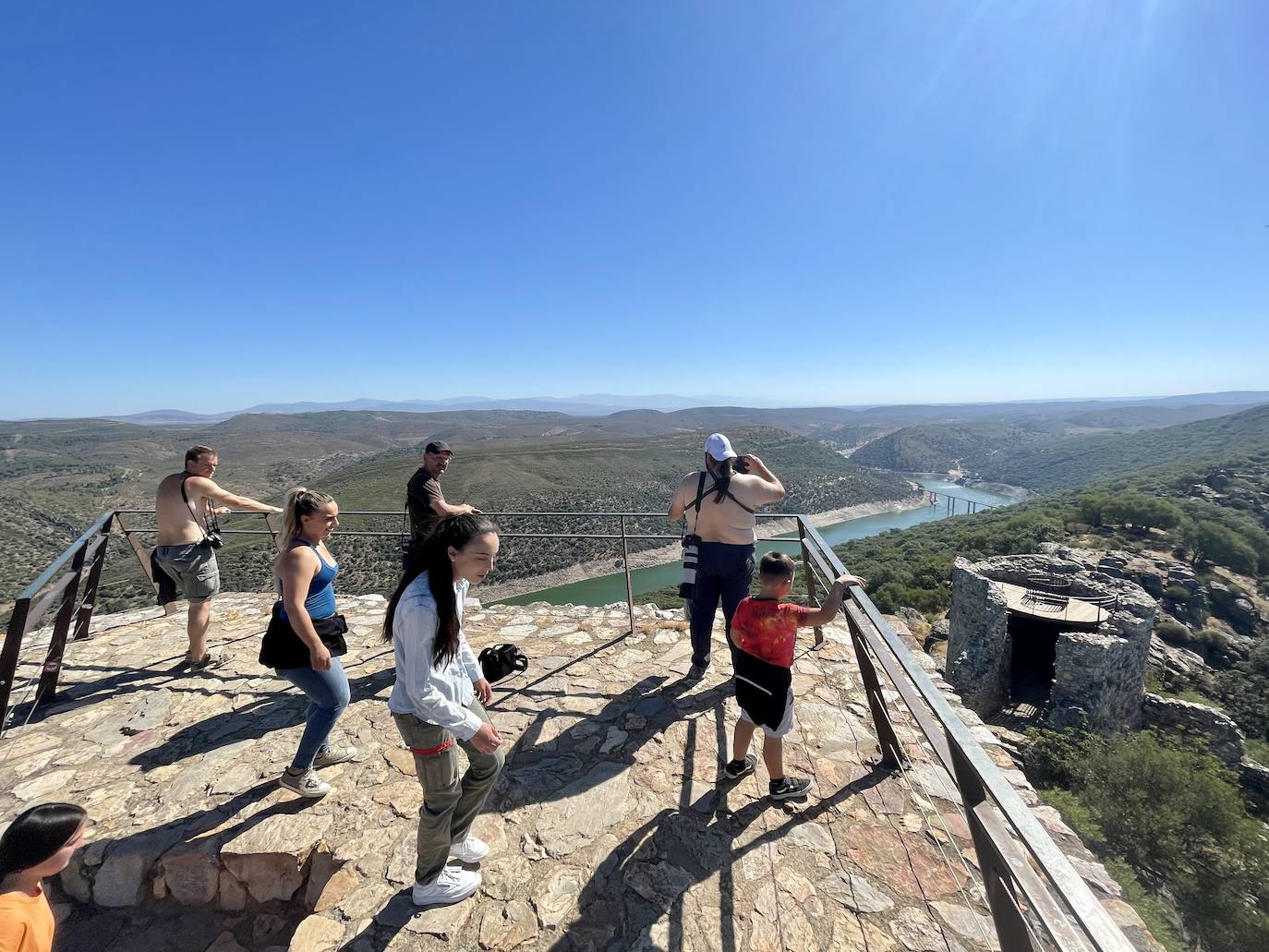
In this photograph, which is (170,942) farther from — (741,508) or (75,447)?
(75,447)

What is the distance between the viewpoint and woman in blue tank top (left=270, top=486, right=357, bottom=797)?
2.36m

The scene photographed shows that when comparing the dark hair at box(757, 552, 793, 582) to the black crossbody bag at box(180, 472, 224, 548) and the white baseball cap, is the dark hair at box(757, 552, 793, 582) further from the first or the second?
the black crossbody bag at box(180, 472, 224, 548)

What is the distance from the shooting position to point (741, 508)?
3305 mm

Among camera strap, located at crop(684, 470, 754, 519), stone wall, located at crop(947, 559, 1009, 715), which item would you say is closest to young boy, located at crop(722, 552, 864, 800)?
camera strap, located at crop(684, 470, 754, 519)

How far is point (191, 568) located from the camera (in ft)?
12.2

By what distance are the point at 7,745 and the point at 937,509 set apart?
→ 328ft

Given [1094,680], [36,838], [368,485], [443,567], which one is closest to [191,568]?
[36,838]

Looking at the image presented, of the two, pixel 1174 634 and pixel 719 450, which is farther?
pixel 1174 634

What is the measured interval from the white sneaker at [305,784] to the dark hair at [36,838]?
132 cm

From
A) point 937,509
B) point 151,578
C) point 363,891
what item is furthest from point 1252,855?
Result: point 937,509

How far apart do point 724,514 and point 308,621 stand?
2272 mm

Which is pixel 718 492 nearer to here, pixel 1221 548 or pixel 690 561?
pixel 690 561

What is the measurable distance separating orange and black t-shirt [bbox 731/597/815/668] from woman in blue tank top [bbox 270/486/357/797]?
1.96 m

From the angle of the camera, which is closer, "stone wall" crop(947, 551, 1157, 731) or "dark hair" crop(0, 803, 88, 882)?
"dark hair" crop(0, 803, 88, 882)
